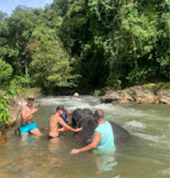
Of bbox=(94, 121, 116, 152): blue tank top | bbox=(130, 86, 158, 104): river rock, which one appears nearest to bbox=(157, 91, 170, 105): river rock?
bbox=(130, 86, 158, 104): river rock

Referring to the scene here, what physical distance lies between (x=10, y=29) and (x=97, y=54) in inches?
389

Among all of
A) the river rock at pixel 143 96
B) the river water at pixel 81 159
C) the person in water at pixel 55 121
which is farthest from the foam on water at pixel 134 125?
the river rock at pixel 143 96

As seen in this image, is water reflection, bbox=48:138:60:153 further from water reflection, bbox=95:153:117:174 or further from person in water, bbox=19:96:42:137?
water reflection, bbox=95:153:117:174

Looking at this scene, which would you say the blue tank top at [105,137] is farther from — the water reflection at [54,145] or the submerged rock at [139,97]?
the submerged rock at [139,97]

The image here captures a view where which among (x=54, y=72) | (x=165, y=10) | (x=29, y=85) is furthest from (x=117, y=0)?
(x=29, y=85)

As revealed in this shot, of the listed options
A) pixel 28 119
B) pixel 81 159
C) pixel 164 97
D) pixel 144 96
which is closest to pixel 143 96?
pixel 144 96

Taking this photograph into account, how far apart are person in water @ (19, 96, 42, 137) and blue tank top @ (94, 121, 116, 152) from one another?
267 centimetres

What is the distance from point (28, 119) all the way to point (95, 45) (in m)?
16.0

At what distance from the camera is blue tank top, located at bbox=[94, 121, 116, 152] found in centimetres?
442

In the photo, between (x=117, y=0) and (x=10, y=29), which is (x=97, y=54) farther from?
(x=10, y=29)

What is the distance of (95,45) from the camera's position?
2175 centimetres

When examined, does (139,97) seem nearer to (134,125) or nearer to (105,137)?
(134,125)

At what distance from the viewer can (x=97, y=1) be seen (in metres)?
18.9

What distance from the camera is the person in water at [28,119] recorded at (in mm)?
6703
